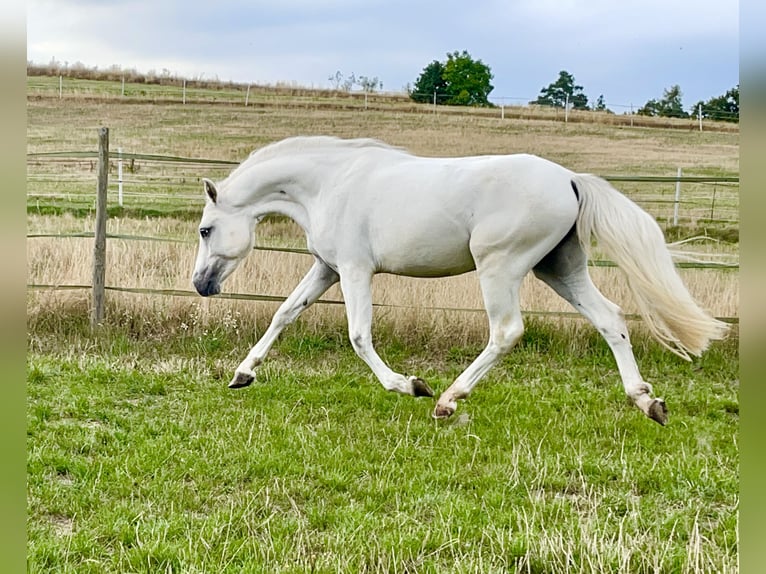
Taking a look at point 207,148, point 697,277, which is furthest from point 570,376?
point 207,148

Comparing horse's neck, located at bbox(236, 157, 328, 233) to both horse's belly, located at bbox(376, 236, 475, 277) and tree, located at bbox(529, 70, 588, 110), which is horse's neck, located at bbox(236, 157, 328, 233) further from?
tree, located at bbox(529, 70, 588, 110)

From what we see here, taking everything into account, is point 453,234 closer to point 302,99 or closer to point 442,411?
point 442,411

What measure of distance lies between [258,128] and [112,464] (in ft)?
63.9

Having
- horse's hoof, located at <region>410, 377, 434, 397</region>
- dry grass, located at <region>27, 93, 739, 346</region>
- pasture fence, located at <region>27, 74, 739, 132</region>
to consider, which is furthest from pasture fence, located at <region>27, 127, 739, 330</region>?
pasture fence, located at <region>27, 74, 739, 132</region>

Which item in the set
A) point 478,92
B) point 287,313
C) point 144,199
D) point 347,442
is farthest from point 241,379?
point 478,92

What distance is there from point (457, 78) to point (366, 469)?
118 ft

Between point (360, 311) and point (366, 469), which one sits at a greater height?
point (360, 311)

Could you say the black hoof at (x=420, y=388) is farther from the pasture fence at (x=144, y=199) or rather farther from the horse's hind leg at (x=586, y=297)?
the pasture fence at (x=144, y=199)

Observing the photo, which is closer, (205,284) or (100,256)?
(205,284)

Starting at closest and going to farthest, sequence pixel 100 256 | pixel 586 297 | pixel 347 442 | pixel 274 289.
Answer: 1. pixel 347 442
2. pixel 586 297
3. pixel 100 256
4. pixel 274 289

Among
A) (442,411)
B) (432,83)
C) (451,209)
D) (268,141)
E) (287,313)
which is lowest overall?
(442,411)

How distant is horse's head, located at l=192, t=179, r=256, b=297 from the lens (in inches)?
197

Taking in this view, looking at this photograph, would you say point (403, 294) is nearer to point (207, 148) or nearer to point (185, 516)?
point (185, 516)

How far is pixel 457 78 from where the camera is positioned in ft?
123
